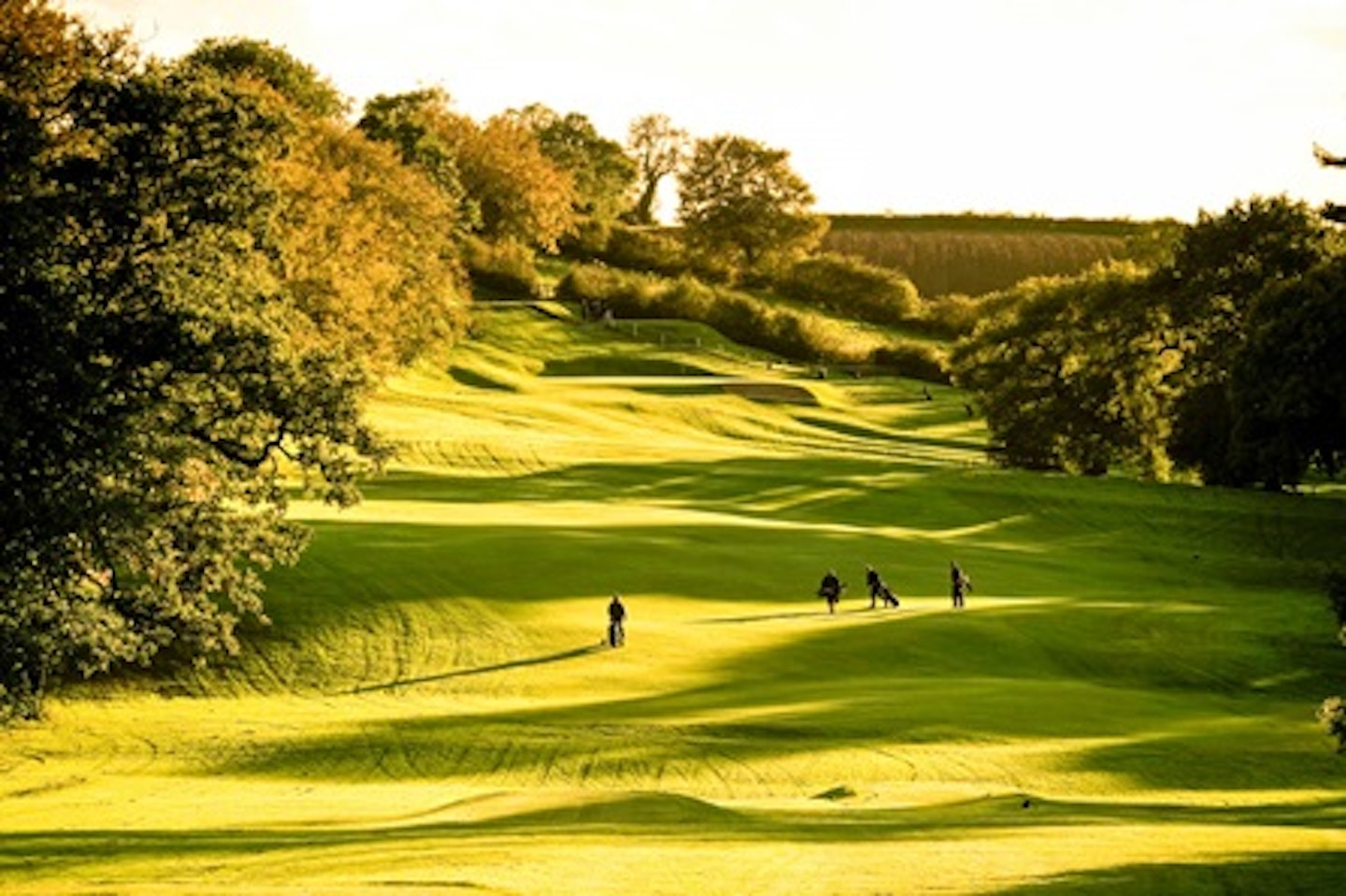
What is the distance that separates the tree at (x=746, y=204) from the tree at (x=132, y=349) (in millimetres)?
157393

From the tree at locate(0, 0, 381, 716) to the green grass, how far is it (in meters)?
4.18

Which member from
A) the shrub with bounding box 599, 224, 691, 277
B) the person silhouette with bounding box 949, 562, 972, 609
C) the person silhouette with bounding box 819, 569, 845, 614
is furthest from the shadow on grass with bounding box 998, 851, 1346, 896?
the shrub with bounding box 599, 224, 691, 277

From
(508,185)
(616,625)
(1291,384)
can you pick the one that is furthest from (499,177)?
(616,625)

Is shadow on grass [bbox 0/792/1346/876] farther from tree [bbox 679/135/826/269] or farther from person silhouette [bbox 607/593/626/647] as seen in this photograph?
tree [bbox 679/135/826/269]

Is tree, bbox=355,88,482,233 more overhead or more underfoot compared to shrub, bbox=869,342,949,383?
more overhead

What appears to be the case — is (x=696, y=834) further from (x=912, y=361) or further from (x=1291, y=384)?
(x=912, y=361)

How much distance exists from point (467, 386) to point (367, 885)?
110291 millimetres

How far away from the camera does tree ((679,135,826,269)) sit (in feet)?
624

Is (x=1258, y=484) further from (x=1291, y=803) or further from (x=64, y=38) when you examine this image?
(x=64, y=38)

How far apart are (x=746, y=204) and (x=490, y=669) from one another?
147m

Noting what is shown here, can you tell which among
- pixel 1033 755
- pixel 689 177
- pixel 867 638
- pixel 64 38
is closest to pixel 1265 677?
pixel 867 638

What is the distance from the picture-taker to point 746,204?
625ft

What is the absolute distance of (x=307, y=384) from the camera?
107ft

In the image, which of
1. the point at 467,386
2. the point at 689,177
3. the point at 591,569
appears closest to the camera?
the point at 591,569
